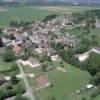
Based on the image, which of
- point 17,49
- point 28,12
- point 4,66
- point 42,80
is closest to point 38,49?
point 17,49

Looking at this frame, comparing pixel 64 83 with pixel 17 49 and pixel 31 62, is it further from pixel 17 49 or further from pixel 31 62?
pixel 17 49

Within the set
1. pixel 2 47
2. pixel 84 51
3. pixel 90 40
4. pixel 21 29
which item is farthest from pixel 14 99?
pixel 21 29

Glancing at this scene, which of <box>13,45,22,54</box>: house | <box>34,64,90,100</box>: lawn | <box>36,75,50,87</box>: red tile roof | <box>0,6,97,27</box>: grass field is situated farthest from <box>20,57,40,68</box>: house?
<box>0,6,97,27</box>: grass field

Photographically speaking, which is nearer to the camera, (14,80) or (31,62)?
(14,80)

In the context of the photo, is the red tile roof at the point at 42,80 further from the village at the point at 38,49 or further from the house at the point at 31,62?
the house at the point at 31,62

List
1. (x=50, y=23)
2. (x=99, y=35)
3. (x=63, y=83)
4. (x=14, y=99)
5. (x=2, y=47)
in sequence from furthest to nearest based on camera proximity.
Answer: (x=50, y=23) → (x=99, y=35) → (x=2, y=47) → (x=63, y=83) → (x=14, y=99)

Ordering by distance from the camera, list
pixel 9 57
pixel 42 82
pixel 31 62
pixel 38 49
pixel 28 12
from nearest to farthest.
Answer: pixel 42 82
pixel 31 62
pixel 9 57
pixel 38 49
pixel 28 12

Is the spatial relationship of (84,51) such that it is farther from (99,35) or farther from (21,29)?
(21,29)
